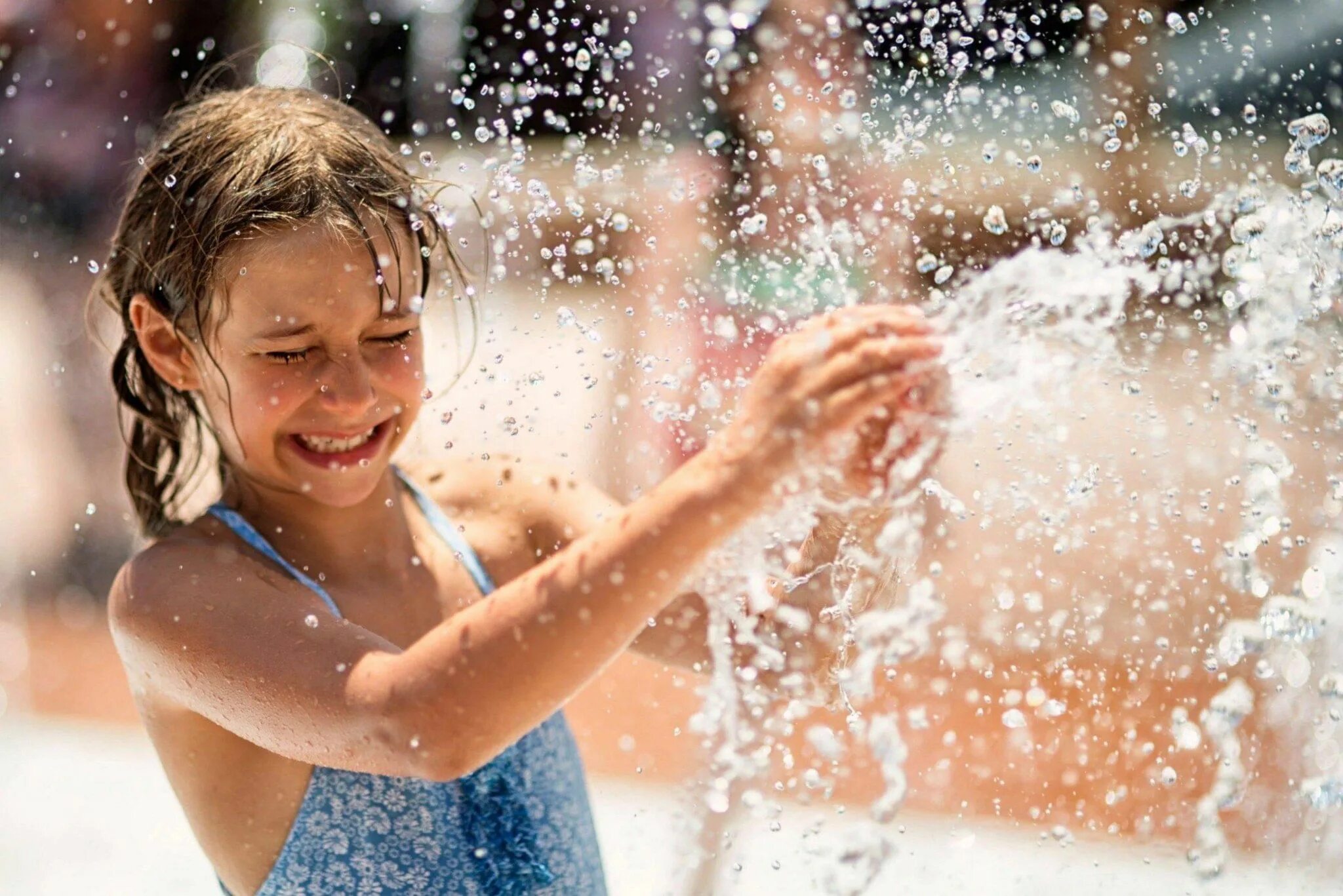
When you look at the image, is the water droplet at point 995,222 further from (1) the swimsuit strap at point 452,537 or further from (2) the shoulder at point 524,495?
(1) the swimsuit strap at point 452,537

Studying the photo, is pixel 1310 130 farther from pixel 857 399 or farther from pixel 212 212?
pixel 212 212

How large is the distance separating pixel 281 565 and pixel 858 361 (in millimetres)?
696

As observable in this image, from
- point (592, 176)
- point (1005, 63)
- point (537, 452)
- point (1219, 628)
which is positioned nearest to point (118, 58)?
point (537, 452)

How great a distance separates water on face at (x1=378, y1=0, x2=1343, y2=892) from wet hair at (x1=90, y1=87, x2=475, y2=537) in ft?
1.65

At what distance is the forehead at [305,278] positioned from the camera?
129cm

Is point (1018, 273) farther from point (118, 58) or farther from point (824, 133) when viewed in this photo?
point (118, 58)

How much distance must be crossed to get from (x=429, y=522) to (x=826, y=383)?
74 cm

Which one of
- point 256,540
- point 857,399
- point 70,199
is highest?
point 70,199

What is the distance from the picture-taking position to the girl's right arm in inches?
40.2

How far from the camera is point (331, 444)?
4.51 feet

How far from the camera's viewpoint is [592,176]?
2.51 meters

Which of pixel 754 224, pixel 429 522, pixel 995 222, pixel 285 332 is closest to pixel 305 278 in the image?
pixel 285 332

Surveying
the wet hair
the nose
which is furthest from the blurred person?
the nose

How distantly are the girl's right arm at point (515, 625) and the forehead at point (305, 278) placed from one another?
0.85ft
